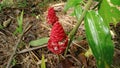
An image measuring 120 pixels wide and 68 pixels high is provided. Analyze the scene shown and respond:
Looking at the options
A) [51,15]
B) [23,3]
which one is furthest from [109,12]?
[23,3]

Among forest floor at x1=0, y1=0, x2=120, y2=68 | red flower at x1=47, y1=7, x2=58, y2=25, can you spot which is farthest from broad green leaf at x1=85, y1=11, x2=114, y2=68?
red flower at x1=47, y1=7, x2=58, y2=25

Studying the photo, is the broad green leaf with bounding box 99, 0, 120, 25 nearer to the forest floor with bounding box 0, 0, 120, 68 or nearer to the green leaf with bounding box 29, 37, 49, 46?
the forest floor with bounding box 0, 0, 120, 68

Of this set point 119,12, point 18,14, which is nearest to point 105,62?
point 119,12

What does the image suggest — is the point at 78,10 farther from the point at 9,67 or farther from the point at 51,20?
the point at 9,67

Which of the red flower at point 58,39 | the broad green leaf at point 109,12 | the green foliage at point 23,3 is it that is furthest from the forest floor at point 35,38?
the broad green leaf at point 109,12

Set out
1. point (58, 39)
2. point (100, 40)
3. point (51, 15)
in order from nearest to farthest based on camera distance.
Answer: point (100, 40) → point (58, 39) → point (51, 15)

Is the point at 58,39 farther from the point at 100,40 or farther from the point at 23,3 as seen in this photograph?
the point at 23,3

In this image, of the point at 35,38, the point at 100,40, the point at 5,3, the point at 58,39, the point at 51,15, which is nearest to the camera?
the point at 100,40

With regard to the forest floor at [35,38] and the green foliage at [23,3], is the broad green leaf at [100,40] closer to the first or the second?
the forest floor at [35,38]
